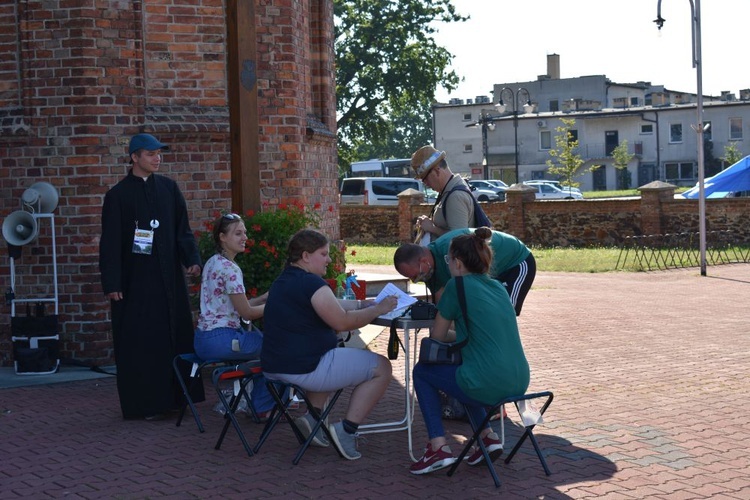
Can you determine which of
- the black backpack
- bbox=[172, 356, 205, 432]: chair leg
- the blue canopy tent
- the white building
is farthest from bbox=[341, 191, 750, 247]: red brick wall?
the white building

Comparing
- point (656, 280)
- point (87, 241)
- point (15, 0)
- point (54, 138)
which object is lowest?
point (656, 280)

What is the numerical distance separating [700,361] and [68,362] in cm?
645

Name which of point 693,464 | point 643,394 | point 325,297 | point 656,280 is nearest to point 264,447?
point 325,297

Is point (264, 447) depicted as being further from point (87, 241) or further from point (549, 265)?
point (549, 265)

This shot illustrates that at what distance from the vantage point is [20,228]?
35.1 ft

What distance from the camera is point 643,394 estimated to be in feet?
29.7

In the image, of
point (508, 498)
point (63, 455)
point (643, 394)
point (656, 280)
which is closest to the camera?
point (508, 498)

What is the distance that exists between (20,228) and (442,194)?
4738mm

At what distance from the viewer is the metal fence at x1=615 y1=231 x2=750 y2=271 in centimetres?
2577

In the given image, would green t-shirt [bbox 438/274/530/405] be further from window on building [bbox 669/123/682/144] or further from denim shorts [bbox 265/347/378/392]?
window on building [bbox 669/123/682/144]

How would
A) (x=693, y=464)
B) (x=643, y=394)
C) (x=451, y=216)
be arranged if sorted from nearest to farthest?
(x=693, y=464) < (x=451, y=216) < (x=643, y=394)

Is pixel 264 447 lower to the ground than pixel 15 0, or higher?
lower

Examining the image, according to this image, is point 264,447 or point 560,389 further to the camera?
point 560,389

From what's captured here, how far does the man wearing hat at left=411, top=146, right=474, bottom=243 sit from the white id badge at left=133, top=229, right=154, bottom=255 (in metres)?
2.12
